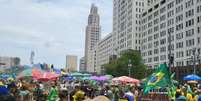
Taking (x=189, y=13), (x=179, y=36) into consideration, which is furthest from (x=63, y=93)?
(x=179, y=36)

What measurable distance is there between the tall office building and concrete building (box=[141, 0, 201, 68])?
404cm

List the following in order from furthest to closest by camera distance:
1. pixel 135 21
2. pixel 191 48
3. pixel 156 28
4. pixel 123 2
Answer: pixel 123 2
pixel 135 21
pixel 156 28
pixel 191 48

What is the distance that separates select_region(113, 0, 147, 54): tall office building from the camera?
13925 cm

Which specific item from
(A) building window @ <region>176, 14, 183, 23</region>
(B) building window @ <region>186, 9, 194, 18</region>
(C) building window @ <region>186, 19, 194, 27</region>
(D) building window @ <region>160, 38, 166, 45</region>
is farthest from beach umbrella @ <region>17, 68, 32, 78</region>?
(D) building window @ <region>160, 38, 166, 45</region>

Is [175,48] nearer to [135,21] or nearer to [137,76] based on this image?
[137,76]

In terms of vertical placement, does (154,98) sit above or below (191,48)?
below

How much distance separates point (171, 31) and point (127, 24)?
40871 mm

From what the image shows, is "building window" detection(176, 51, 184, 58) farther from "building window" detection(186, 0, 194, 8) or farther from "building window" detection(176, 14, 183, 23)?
"building window" detection(186, 0, 194, 8)

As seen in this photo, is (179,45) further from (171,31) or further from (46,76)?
(46,76)

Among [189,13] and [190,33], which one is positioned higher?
[189,13]

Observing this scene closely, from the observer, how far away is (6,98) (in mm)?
6512

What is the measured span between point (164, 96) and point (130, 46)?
372 ft

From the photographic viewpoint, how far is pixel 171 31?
107688mm

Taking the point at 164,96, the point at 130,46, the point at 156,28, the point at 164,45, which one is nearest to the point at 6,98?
the point at 164,96
